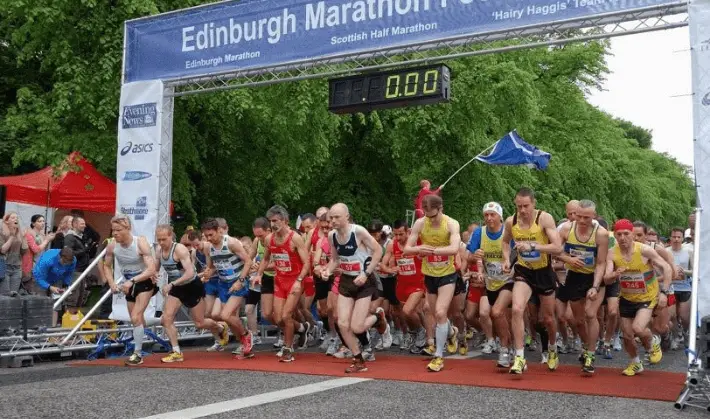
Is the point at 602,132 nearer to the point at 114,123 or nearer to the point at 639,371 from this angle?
the point at 114,123

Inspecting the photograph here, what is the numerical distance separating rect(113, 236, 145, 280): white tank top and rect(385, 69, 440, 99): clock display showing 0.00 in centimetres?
440

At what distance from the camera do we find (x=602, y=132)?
1391 inches

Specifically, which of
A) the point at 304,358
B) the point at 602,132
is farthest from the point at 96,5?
the point at 602,132

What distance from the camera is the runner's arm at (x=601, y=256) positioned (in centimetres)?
947

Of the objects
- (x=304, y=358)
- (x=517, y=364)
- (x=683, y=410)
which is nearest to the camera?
(x=683, y=410)

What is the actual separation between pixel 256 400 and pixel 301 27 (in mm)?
7300

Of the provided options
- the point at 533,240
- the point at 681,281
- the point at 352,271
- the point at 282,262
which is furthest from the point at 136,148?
the point at 681,281

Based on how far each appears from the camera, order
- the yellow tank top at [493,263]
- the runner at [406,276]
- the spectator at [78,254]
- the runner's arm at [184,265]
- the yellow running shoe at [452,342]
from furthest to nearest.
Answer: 1. the spectator at [78,254]
2. the yellow running shoe at [452,342]
3. the runner at [406,276]
4. the runner's arm at [184,265]
5. the yellow tank top at [493,263]

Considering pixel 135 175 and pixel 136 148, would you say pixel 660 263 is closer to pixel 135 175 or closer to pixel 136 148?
pixel 135 175

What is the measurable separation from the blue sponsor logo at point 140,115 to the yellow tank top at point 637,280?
27.4 feet

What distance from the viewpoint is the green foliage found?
17906 mm

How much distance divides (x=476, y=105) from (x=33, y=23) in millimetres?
13224

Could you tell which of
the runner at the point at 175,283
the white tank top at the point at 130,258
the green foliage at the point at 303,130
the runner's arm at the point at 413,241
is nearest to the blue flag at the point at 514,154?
the green foliage at the point at 303,130

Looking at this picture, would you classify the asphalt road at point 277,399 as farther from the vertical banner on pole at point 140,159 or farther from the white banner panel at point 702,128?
the vertical banner on pole at point 140,159
